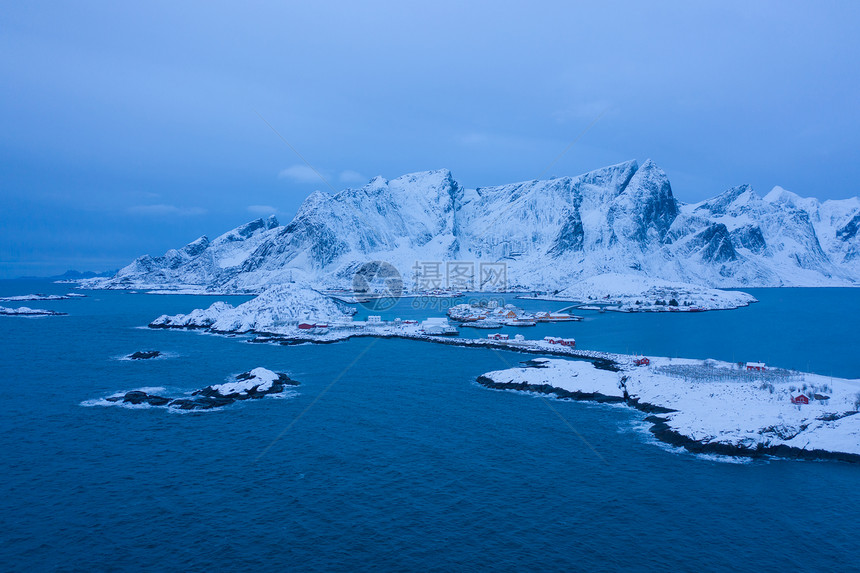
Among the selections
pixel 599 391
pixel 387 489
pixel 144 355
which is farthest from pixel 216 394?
pixel 599 391

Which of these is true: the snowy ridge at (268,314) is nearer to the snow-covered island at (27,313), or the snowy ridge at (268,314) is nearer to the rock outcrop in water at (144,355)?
the rock outcrop in water at (144,355)

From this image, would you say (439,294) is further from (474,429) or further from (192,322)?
(474,429)

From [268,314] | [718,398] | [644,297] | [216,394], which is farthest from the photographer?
[644,297]

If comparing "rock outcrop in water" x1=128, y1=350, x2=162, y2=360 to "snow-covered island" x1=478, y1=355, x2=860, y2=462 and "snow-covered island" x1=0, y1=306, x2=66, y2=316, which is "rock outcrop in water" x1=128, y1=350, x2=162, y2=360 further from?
"snow-covered island" x1=0, y1=306, x2=66, y2=316

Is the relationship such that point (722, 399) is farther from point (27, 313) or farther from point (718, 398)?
point (27, 313)

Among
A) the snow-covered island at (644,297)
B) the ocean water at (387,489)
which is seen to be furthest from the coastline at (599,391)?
the snow-covered island at (644,297)

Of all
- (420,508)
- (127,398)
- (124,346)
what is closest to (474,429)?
(420,508)
